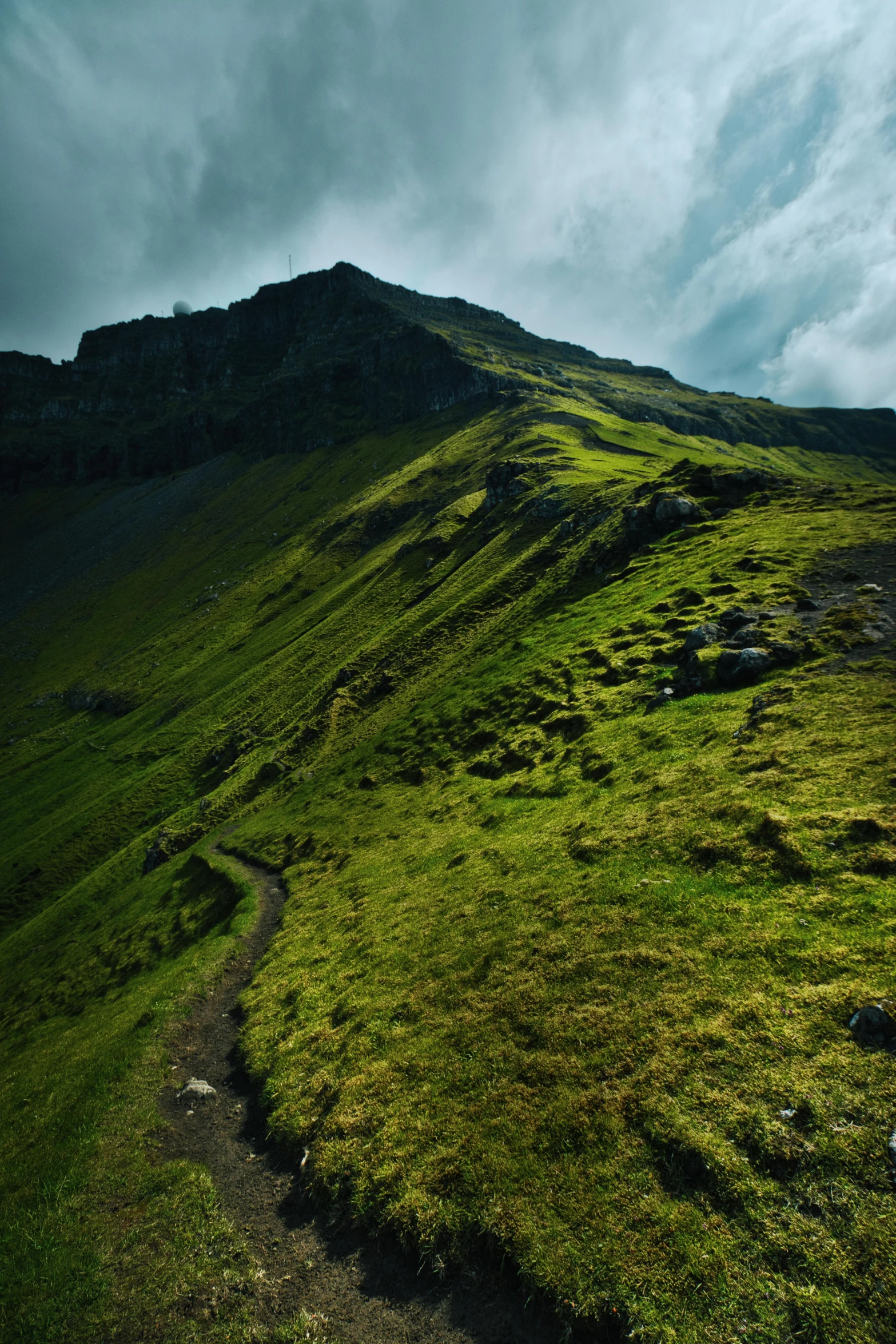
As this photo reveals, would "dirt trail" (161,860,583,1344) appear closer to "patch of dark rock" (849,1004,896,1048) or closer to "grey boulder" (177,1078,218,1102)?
"grey boulder" (177,1078,218,1102)

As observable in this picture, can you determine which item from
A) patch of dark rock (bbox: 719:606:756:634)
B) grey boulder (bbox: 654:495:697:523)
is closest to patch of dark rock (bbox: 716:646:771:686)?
patch of dark rock (bbox: 719:606:756:634)

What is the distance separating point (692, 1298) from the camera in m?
9.46

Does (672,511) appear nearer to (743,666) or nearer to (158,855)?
(743,666)

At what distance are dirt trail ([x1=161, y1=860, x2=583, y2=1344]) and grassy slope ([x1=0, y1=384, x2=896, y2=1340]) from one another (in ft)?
2.18

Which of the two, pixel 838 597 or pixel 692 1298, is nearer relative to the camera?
pixel 692 1298

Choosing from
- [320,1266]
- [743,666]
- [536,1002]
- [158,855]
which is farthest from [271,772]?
[320,1266]

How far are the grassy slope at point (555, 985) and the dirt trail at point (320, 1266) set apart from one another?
665mm

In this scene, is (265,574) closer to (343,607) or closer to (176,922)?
(343,607)

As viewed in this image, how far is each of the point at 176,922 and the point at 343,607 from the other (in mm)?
66284

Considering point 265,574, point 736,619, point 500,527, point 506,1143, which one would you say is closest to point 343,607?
point 500,527

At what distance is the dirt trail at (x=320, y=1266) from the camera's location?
36.2 ft

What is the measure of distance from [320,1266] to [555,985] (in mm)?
8676

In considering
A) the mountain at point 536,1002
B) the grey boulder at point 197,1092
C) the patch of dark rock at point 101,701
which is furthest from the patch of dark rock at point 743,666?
the patch of dark rock at point 101,701

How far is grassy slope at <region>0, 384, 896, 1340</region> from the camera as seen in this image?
10.6 metres
